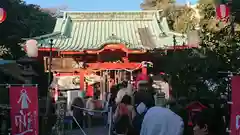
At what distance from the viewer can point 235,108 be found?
6.11 m

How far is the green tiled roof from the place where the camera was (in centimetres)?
2019

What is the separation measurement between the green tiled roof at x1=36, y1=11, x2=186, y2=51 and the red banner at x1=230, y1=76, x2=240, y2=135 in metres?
12.9

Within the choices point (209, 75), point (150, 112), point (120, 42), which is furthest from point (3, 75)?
point (150, 112)

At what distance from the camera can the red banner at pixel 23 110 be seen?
8742 mm

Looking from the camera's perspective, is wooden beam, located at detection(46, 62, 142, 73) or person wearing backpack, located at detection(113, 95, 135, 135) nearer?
person wearing backpack, located at detection(113, 95, 135, 135)

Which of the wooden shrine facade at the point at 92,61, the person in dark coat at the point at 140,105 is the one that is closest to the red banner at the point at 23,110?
the person in dark coat at the point at 140,105

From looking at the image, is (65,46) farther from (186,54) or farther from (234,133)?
(234,133)

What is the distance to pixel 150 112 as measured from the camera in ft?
18.3


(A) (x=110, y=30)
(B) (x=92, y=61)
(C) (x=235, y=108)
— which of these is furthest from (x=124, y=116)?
(A) (x=110, y=30)

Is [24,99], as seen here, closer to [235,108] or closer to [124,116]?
[124,116]

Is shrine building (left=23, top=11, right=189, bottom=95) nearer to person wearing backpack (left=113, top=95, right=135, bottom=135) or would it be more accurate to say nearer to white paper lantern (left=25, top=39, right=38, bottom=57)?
white paper lantern (left=25, top=39, right=38, bottom=57)

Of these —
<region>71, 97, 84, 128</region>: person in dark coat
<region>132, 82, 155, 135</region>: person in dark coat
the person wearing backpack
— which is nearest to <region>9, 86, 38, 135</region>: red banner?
the person wearing backpack

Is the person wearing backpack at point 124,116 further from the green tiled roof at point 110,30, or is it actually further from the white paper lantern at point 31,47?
the green tiled roof at point 110,30

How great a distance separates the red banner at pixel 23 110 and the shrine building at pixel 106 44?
8398 millimetres
